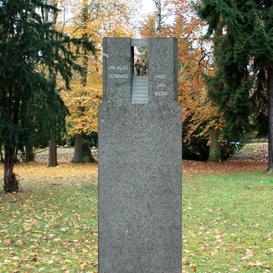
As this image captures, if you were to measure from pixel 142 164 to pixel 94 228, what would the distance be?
522 cm

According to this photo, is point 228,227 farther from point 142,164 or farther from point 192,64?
point 192,64

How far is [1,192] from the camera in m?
16.5

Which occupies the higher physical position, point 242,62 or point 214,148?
point 242,62

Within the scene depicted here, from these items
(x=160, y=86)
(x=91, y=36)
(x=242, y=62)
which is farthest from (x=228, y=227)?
(x=91, y=36)

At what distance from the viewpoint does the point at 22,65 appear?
14.4m

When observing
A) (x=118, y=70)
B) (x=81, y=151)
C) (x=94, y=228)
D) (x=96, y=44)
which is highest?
(x=96, y=44)

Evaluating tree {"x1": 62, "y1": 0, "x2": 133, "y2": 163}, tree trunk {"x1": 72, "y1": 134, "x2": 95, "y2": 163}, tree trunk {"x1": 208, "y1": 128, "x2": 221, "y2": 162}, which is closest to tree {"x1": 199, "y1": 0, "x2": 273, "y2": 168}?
tree trunk {"x1": 208, "y1": 128, "x2": 221, "y2": 162}

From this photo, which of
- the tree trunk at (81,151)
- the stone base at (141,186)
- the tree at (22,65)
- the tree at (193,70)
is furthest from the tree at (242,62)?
the stone base at (141,186)

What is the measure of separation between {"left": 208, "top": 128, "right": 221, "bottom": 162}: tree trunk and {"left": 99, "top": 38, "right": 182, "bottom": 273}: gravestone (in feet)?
80.0

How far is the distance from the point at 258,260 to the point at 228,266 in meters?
0.60

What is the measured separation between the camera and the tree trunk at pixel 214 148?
29442mm

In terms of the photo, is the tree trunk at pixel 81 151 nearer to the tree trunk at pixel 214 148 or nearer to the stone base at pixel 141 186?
the tree trunk at pixel 214 148

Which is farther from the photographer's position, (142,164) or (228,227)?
(228,227)

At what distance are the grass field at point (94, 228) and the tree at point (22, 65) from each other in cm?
194
